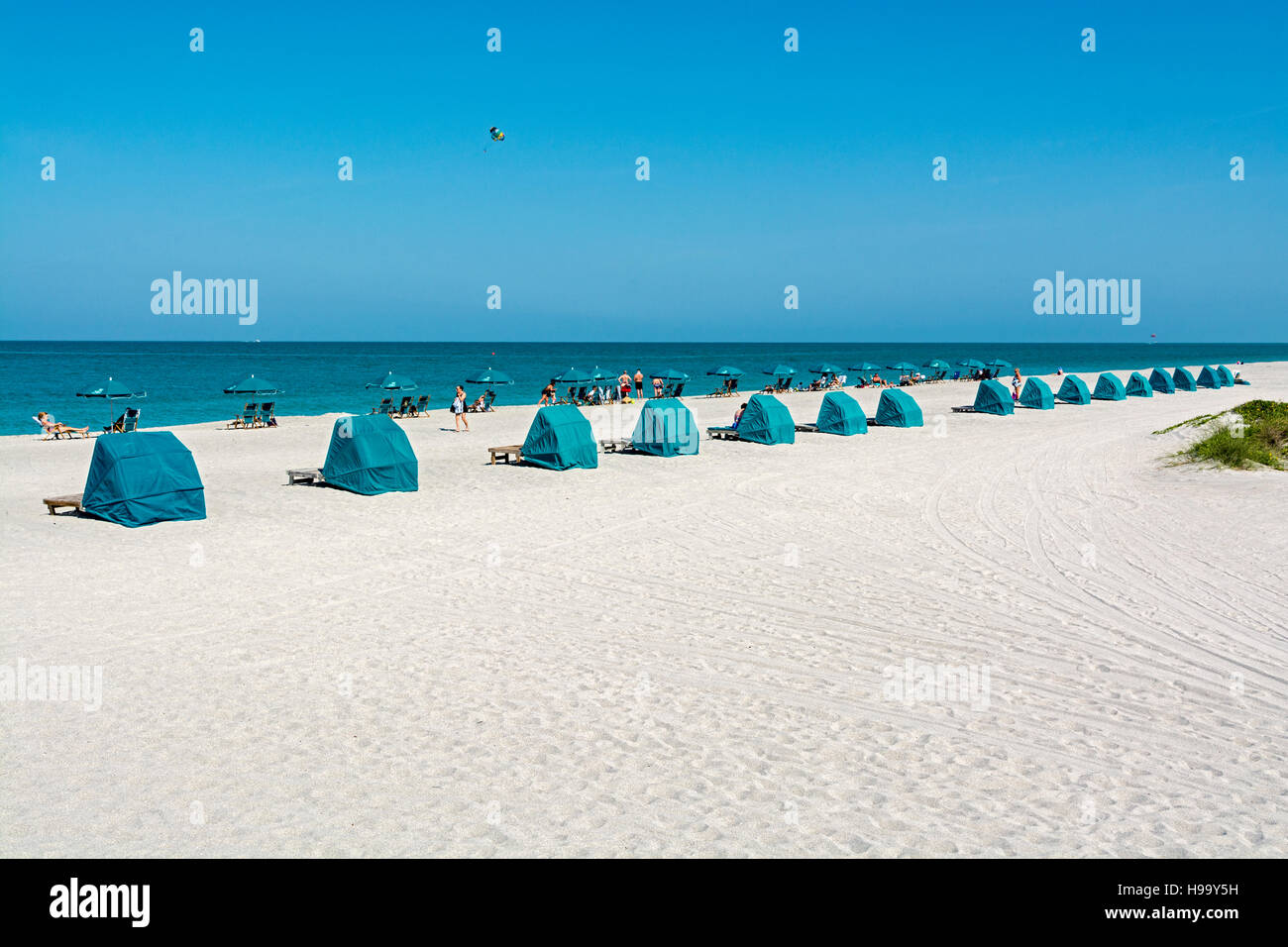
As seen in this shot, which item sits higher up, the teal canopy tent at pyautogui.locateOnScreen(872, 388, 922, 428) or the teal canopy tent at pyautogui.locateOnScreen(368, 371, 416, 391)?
the teal canopy tent at pyautogui.locateOnScreen(368, 371, 416, 391)

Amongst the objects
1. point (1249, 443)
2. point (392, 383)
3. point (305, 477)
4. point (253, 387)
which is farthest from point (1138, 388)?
point (305, 477)

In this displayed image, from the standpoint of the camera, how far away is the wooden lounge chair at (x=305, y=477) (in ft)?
59.1

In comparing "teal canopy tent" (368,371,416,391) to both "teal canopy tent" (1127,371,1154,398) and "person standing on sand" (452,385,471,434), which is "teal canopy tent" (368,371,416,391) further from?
"teal canopy tent" (1127,371,1154,398)

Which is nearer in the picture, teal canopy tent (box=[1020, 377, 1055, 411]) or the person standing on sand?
the person standing on sand

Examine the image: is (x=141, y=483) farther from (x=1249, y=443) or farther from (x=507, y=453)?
(x=1249, y=443)

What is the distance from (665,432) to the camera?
2244cm

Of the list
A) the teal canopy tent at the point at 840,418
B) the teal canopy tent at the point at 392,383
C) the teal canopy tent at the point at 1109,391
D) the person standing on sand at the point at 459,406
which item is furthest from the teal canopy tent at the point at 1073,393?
the teal canopy tent at the point at 392,383

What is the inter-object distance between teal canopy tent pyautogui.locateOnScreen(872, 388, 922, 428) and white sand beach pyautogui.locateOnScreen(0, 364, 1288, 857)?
1350 centimetres

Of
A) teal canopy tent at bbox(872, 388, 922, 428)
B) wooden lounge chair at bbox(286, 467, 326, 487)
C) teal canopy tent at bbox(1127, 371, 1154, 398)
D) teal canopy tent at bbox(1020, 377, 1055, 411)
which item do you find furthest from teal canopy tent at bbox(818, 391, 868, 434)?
teal canopy tent at bbox(1127, 371, 1154, 398)

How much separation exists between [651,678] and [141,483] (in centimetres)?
1020

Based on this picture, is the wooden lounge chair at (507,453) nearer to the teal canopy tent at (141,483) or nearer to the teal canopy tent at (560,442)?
the teal canopy tent at (560,442)

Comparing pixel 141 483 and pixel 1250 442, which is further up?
pixel 1250 442

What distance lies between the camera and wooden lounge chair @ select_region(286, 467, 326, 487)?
18.0 m

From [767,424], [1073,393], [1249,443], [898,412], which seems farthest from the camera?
[1073,393]
